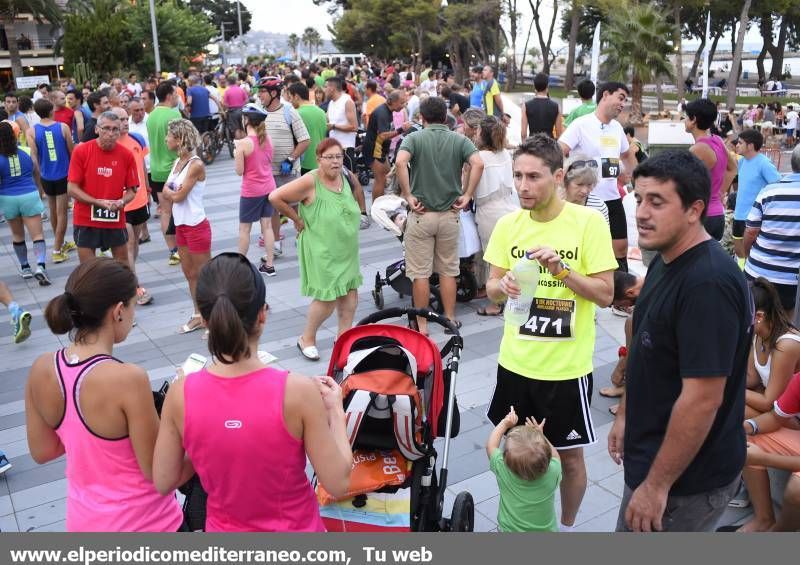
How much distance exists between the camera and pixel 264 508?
226cm

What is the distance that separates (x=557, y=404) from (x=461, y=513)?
67cm

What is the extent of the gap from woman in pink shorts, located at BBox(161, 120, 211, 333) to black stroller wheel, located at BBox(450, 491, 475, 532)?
3912 mm

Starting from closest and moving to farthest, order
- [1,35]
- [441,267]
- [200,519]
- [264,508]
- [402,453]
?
1. [264,508]
2. [200,519]
3. [402,453]
4. [441,267]
5. [1,35]

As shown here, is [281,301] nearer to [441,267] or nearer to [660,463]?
[441,267]

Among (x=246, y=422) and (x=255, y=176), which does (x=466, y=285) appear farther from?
(x=246, y=422)

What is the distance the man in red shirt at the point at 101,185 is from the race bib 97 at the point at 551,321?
4.67 metres

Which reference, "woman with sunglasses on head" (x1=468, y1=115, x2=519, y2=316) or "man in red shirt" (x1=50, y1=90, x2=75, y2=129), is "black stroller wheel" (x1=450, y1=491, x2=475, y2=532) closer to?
"woman with sunglasses on head" (x1=468, y1=115, x2=519, y2=316)

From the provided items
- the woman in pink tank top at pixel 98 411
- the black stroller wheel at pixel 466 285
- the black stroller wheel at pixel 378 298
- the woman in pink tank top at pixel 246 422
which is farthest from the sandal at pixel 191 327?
the woman in pink tank top at pixel 246 422

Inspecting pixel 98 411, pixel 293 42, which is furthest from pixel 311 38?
pixel 98 411

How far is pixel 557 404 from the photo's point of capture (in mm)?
3416

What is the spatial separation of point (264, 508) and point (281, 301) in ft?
17.7

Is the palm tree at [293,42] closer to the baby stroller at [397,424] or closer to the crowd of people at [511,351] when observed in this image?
the crowd of people at [511,351]

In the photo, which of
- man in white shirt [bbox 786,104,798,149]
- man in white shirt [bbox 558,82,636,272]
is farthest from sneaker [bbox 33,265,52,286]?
man in white shirt [bbox 786,104,798,149]

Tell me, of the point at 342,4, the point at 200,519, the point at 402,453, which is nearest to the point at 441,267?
the point at 402,453
